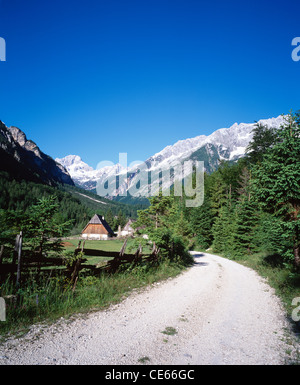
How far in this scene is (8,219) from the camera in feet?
21.6

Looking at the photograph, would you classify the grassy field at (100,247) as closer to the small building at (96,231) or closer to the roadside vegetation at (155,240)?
the roadside vegetation at (155,240)

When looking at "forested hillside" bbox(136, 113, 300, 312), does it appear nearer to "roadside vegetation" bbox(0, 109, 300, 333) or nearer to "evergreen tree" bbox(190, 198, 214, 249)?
"roadside vegetation" bbox(0, 109, 300, 333)

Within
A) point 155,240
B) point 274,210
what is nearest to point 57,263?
point 155,240

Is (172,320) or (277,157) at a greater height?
(277,157)

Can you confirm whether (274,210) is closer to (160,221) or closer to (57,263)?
(160,221)

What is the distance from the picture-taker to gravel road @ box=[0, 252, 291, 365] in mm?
4012

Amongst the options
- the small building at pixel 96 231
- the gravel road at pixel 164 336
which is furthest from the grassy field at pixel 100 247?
the small building at pixel 96 231

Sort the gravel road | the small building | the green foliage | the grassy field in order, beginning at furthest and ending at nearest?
the small building, the green foliage, the grassy field, the gravel road

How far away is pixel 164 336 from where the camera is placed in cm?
501

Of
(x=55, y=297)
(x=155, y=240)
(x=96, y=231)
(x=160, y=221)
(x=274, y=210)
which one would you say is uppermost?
(x=274, y=210)

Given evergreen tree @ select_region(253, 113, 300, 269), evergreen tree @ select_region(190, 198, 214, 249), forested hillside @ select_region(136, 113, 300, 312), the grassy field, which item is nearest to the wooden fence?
the grassy field

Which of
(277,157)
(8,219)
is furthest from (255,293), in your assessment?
(8,219)
